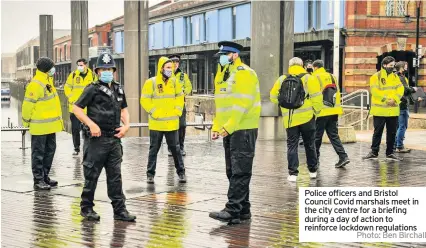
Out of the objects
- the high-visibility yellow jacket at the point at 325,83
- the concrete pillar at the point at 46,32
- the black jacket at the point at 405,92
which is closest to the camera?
the high-visibility yellow jacket at the point at 325,83

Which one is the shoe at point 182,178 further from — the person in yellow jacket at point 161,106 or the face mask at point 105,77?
the face mask at point 105,77

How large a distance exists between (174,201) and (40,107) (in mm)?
2654

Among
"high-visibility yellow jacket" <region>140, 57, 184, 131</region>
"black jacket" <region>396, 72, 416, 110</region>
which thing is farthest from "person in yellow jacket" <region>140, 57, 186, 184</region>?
"black jacket" <region>396, 72, 416, 110</region>

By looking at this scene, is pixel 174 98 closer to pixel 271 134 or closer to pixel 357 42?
pixel 271 134

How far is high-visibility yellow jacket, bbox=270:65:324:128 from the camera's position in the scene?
35.7 ft

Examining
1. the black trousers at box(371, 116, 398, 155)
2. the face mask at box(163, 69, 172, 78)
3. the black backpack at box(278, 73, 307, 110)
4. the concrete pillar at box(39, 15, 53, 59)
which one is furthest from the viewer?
the concrete pillar at box(39, 15, 53, 59)

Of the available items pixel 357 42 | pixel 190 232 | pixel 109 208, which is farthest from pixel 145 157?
pixel 357 42

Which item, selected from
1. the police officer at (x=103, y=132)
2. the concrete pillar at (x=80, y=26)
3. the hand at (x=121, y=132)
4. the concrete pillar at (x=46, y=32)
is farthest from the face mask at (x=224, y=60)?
the concrete pillar at (x=46, y=32)

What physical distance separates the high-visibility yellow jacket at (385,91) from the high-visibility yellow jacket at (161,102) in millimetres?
4401

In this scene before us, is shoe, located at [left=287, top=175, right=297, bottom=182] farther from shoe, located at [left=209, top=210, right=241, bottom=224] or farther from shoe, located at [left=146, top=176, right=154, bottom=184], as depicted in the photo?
shoe, located at [left=209, top=210, right=241, bottom=224]

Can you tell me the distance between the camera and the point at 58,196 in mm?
9781

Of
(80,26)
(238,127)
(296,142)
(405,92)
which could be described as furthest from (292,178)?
(80,26)

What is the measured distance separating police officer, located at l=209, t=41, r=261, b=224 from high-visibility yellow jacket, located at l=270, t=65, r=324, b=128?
293 centimetres

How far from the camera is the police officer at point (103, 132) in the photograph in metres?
7.96
